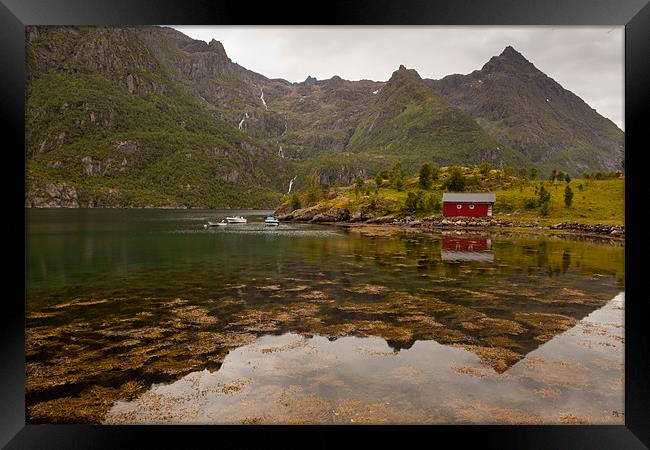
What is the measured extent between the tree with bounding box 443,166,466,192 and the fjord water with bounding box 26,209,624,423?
80.7 m

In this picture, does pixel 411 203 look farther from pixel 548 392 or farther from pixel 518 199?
pixel 548 392

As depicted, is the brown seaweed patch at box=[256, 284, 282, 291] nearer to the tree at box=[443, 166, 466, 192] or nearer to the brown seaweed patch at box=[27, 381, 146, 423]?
the brown seaweed patch at box=[27, 381, 146, 423]

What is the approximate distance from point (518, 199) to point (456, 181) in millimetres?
17923

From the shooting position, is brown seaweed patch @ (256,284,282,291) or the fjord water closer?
the fjord water

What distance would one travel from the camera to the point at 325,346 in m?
13.3

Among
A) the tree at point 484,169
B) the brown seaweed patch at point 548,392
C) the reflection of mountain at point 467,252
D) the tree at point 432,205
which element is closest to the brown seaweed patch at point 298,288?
the brown seaweed patch at point 548,392

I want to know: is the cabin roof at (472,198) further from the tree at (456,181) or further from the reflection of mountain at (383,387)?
the reflection of mountain at (383,387)

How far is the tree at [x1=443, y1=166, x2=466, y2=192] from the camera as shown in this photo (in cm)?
10648

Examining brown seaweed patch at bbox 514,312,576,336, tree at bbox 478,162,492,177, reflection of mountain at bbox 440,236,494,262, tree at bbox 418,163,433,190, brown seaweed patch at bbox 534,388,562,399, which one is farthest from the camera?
tree at bbox 478,162,492,177

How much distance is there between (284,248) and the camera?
46062 millimetres

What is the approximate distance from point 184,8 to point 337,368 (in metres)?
9.52

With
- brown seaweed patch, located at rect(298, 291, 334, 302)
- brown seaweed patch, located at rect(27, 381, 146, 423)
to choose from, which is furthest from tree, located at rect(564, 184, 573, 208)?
brown seaweed patch, located at rect(27, 381, 146, 423)

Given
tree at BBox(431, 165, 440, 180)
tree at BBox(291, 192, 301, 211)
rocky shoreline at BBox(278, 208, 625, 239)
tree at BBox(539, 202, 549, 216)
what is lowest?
rocky shoreline at BBox(278, 208, 625, 239)

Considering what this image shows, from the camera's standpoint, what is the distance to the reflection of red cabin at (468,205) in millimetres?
88812
